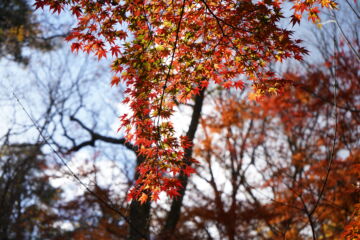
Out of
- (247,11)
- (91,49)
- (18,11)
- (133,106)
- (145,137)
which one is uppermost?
(18,11)

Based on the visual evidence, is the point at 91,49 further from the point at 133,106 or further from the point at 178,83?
the point at 178,83

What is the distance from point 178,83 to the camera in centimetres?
360

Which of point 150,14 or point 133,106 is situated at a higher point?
point 150,14

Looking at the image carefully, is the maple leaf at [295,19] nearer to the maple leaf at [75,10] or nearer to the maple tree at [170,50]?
the maple tree at [170,50]

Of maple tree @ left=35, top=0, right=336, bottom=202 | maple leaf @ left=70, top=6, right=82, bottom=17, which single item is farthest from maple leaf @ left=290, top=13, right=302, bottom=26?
maple leaf @ left=70, top=6, right=82, bottom=17

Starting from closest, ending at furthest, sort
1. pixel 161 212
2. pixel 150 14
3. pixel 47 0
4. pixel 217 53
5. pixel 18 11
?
pixel 47 0 < pixel 150 14 < pixel 217 53 < pixel 161 212 < pixel 18 11

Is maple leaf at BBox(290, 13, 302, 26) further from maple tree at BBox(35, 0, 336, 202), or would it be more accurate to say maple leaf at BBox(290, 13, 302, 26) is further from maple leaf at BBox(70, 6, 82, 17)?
maple leaf at BBox(70, 6, 82, 17)

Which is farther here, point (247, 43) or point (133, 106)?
→ point (247, 43)

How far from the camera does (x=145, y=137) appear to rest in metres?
3.24

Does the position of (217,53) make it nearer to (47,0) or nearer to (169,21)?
(169,21)

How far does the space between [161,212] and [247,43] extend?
8.20 metres

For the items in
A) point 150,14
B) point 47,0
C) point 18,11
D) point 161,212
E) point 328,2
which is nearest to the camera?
point 47,0

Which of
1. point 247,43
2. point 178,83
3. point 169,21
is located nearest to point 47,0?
point 169,21

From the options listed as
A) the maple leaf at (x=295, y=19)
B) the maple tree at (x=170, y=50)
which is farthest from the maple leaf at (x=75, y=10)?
the maple leaf at (x=295, y=19)
